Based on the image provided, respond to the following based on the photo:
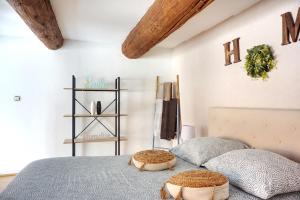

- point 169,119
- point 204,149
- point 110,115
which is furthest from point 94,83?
point 204,149

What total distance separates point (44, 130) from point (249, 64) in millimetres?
3117

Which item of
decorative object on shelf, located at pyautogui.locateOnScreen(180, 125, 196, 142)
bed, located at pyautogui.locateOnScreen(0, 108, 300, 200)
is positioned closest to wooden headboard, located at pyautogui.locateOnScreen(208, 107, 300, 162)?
bed, located at pyautogui.locateOnScreen(0, 108, 300, 200)

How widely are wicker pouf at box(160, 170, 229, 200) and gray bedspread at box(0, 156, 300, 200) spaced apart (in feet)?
0.30

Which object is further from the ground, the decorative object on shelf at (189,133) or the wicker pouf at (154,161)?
the decorative object on shelf at (189,133)

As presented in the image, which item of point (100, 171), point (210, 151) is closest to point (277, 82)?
point (210, 151)

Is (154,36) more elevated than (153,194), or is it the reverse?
(154,36)

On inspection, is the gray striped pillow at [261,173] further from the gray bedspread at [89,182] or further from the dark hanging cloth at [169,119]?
the dark hanging cloth at [169,119]

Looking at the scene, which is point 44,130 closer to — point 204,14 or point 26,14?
point 26,14

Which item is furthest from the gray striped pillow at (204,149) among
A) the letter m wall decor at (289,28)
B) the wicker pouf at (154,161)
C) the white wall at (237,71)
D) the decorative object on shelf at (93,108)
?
the decorative object on shelf at (93,108)

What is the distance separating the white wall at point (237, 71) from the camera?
2.03m

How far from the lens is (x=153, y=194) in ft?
4.82

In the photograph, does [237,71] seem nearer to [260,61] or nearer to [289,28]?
[260,61]

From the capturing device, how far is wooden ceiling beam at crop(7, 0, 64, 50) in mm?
2061

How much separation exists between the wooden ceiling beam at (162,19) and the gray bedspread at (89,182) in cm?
125
